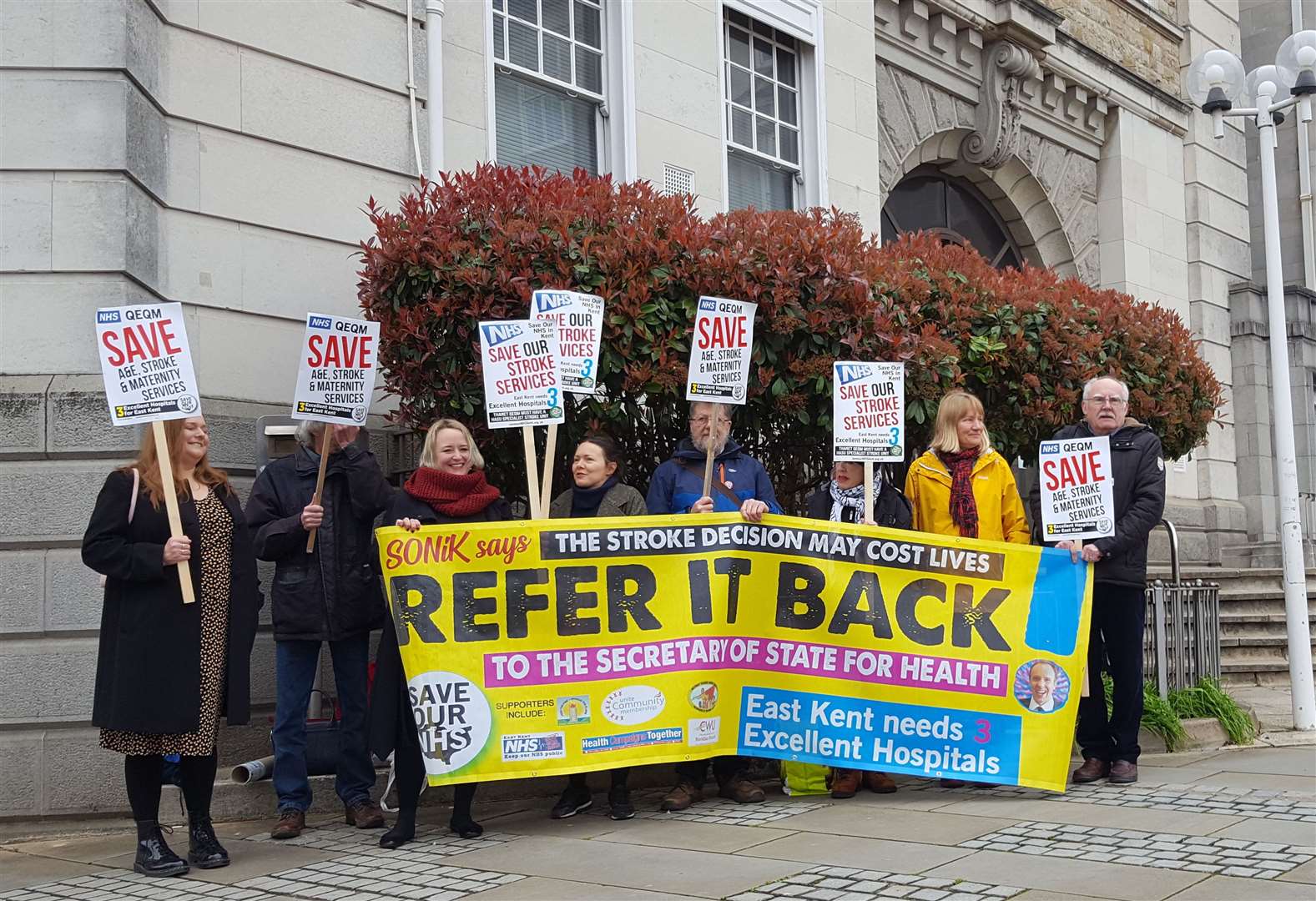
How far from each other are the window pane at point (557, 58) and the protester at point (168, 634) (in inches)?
206

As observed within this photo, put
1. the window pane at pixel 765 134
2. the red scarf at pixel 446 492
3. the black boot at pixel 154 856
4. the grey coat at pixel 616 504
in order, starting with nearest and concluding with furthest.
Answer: the black boot at pixel 154 856 < the red scarf at pixel 446 492 < the grey coat at pixel 616 504 < the window pane at pixel 765 134

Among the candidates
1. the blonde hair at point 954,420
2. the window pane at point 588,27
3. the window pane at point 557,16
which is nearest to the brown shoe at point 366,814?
the blonde hair at point 954,420

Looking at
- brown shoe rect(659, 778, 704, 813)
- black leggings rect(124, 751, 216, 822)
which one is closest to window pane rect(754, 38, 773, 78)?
brown shoe rect(659, 778, 704, 813)

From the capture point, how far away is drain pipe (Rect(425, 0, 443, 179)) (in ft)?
30.7

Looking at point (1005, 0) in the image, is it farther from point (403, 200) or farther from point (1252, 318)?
point (403, 200)

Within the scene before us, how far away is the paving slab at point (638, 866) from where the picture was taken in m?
5.27

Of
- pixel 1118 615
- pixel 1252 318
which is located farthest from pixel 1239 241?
pixel 1118 615

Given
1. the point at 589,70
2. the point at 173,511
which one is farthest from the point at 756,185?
the point at 173,511

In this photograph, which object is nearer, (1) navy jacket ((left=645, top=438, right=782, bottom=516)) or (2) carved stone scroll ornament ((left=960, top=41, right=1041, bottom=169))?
(1) navy jacket ((left=645, top=438, right=782, bottom=516))

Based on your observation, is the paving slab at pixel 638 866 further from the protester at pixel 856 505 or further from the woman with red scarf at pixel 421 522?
the protester at pixel 856 505

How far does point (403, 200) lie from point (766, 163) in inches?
212

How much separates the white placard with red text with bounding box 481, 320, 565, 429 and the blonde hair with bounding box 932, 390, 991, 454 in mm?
2114

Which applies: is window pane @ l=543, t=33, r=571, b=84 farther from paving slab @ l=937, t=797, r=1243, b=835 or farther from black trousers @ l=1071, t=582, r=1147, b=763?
paving slab @ l=937, t=797, r=1243, b=835

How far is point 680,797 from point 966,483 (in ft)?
7.40
